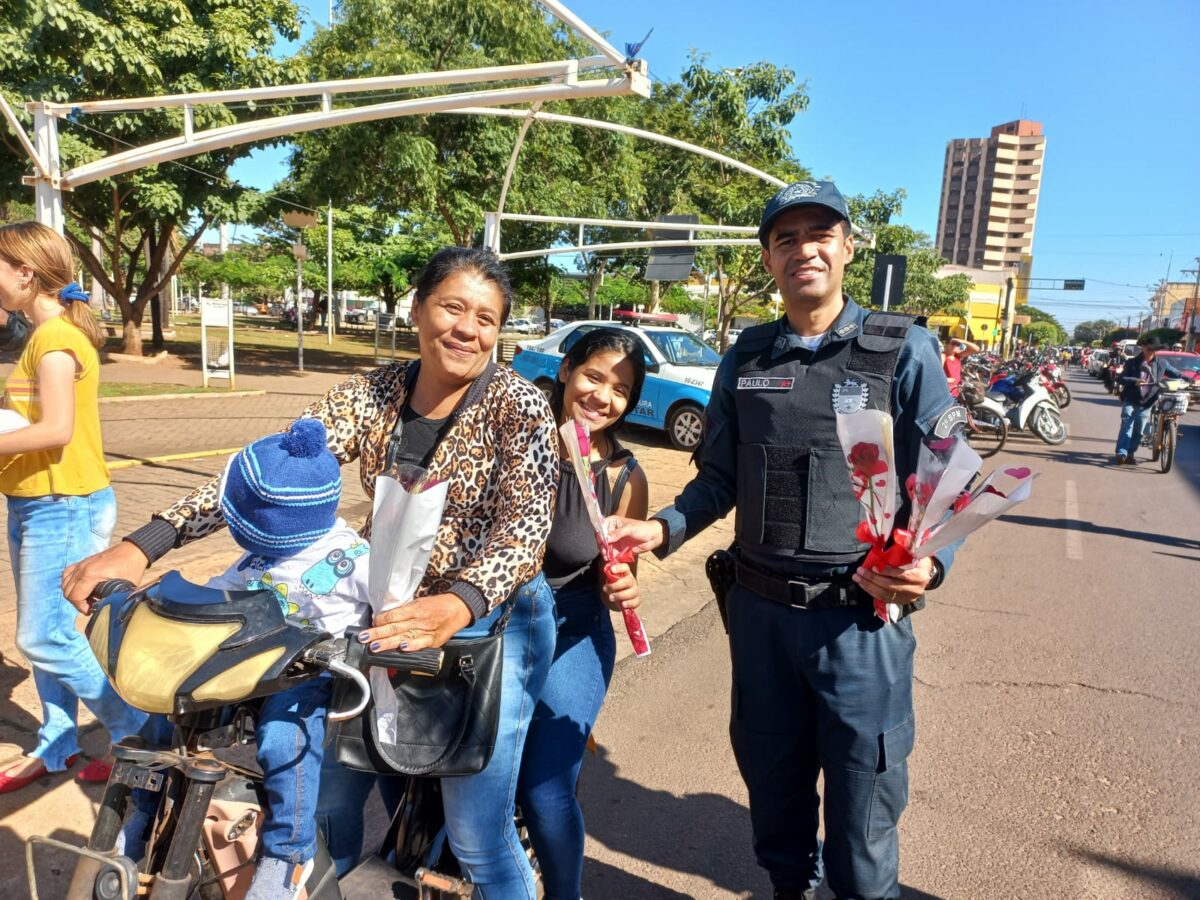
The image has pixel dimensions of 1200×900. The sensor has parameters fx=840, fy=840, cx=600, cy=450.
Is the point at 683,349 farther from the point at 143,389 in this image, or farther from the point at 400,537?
the point at 400,537

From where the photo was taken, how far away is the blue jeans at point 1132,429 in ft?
41.2

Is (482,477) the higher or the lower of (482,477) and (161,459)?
the higher

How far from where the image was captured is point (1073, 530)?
26.7 feet

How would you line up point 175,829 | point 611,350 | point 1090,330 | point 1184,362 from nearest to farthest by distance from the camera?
point 175,829, point 611,350, point 1184,362, point 1090,330

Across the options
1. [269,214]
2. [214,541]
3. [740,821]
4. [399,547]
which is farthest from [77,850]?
[269,214]

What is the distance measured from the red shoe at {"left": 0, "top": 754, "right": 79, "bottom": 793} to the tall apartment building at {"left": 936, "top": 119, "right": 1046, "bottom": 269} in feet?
508

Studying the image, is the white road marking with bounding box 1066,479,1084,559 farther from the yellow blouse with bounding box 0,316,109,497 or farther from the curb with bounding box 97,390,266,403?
the curb with bounding box 97,390,266,403

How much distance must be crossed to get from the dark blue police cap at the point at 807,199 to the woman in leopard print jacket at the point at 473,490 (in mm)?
715

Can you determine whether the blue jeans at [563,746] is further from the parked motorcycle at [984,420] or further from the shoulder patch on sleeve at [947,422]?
the parked motorcycle at [984,420]

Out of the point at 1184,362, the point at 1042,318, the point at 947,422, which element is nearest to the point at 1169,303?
the point at 1042,318

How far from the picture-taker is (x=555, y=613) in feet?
7.24

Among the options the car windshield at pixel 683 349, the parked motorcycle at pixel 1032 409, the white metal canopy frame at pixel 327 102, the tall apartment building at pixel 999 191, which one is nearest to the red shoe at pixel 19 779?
the white metal canopy frame at pixel 327 102

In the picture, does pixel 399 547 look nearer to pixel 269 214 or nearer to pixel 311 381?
pixel 311 381

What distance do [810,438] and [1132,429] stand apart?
13.0 m
